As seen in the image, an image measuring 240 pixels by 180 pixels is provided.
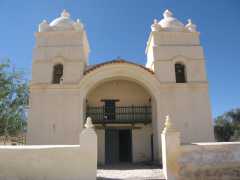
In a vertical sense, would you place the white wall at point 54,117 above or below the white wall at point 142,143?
above

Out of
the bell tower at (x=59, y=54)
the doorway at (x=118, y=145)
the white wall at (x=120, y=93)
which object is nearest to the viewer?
the bell tower at (x=59, y=54)

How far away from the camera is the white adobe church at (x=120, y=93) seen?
1412 centimetres

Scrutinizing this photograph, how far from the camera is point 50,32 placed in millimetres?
15930

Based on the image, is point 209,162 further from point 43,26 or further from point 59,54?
point 43,26

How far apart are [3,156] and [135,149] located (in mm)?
8848

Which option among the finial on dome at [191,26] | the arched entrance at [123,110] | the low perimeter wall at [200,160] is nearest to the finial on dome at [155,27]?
the finial on dome at [191,26]

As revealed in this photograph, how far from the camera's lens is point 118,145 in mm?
16172

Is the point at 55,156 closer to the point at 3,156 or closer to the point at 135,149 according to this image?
the point at 3,156

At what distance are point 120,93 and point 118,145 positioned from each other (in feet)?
11.6

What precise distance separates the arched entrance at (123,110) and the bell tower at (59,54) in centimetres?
123

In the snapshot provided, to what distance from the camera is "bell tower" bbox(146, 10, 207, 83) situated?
49.3 ft

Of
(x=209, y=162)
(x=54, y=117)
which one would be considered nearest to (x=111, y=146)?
(x=54, y=117)

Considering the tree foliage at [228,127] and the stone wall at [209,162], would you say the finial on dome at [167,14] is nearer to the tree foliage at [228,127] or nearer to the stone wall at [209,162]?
the stone wall at [209,162]

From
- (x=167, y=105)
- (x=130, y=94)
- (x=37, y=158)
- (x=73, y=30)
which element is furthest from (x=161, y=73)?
(x=37, y=158)
